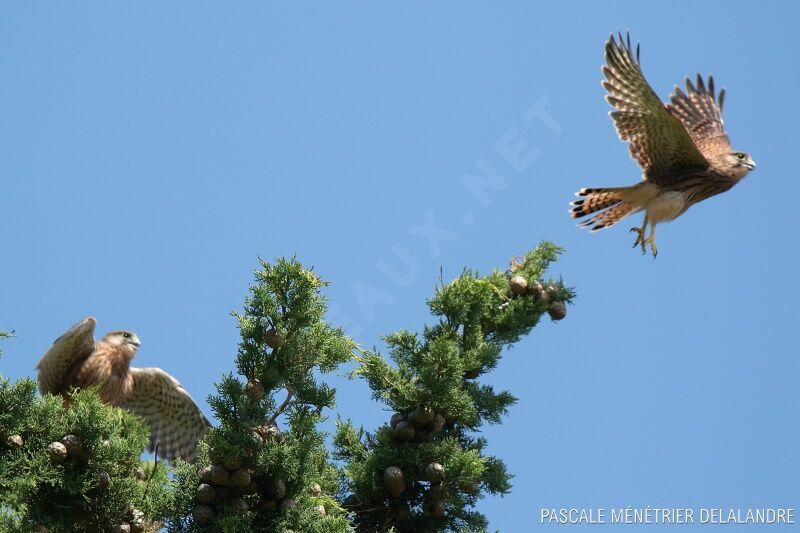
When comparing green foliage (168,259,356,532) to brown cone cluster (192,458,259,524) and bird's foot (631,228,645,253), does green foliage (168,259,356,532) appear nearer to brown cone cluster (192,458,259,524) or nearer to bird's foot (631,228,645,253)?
brown cone cluster (192,458,259,524)

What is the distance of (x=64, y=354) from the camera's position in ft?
20.2

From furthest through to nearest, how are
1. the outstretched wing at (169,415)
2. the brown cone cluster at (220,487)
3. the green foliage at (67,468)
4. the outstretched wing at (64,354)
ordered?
the outstretched wing at (169,415), the outstretched wing at (64,354), the green foliage at (67,468), the brown cone cluster at (220,487)

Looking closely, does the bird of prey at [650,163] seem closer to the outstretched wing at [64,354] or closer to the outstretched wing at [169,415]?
the outstretched wing at [169,415]

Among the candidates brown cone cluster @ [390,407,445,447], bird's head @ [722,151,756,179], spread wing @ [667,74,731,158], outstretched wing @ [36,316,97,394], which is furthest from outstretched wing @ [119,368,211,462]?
spread wing @ [667,74,731,158]

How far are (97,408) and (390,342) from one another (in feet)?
4.03

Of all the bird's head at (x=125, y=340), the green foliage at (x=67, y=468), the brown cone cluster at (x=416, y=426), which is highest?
the bird's head at (x=125, y=340)

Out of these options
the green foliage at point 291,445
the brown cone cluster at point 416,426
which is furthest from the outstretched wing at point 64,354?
the brown cone cluster at point 416,426

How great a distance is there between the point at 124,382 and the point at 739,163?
4589mm

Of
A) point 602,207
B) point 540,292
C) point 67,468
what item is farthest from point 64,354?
point 602,207

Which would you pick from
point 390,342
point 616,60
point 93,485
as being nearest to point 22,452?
point 93,485

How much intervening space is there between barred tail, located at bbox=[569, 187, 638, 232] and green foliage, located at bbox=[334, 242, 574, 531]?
3.31m

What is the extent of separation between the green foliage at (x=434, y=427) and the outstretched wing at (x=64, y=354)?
2120mm

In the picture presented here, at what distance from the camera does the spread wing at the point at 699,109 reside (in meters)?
8.84

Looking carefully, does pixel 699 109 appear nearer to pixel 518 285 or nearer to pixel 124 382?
pixel 518 285
